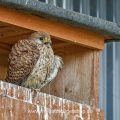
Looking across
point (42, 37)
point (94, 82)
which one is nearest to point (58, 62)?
point (42, 37)

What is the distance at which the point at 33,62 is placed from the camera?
802 cm

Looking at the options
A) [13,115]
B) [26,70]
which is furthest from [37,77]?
[13,115]

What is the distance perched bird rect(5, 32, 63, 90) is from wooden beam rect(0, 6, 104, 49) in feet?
0.49

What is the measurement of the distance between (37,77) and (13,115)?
1.27 meters

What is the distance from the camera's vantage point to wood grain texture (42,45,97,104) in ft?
26.3

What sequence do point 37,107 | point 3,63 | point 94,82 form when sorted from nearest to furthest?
1. point 37,107
2. point 94,82
3. point 3,63

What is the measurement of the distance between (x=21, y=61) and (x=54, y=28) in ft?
1.38

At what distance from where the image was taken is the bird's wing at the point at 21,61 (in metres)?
7.96

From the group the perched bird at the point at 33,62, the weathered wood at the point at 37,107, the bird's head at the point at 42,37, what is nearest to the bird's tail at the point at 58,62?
the perched bird at the point at 33,62

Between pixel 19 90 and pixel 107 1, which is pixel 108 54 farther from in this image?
pixel 19 90

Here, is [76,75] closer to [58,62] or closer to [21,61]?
[58,62]

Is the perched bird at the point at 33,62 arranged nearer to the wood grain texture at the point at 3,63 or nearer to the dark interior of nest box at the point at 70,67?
the dark interior of nest box at the point at 70,67

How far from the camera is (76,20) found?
7570mm

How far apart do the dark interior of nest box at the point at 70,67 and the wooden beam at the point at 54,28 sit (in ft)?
0.40
